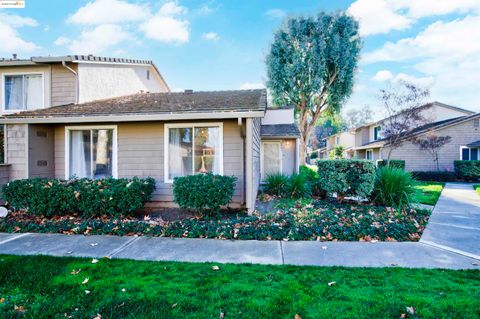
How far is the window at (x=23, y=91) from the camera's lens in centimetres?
1060

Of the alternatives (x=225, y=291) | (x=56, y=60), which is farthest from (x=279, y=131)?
(x=225, y=291)

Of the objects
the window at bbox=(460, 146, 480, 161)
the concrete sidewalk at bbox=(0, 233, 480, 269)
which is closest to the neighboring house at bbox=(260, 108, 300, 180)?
the concrete sidewalk at bbox=(0, 233, 480, 269)

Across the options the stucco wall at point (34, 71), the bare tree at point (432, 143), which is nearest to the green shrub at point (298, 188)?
the stucco wall at point (34, 71)

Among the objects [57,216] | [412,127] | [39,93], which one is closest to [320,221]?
[57,216]

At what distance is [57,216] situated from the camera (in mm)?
6809

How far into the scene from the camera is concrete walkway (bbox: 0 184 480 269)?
402 cm

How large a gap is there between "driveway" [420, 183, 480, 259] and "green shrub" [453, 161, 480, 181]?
11.0 metres

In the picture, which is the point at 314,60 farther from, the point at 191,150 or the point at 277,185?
the point at 191,150

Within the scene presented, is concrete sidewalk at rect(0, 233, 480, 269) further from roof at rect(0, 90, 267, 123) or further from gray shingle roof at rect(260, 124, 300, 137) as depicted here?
gray shingle roof at rect(260, 124, 300, 137)

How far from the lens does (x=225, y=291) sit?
3.03 meters

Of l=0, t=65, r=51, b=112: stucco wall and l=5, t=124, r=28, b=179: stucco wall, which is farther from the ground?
l=0, t=65, r=51, b=112: stucco wall

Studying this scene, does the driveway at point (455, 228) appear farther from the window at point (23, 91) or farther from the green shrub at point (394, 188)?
the window at point (23, 91)

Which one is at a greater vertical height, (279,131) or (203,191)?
(279,131)

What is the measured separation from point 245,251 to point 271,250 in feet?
1.52
